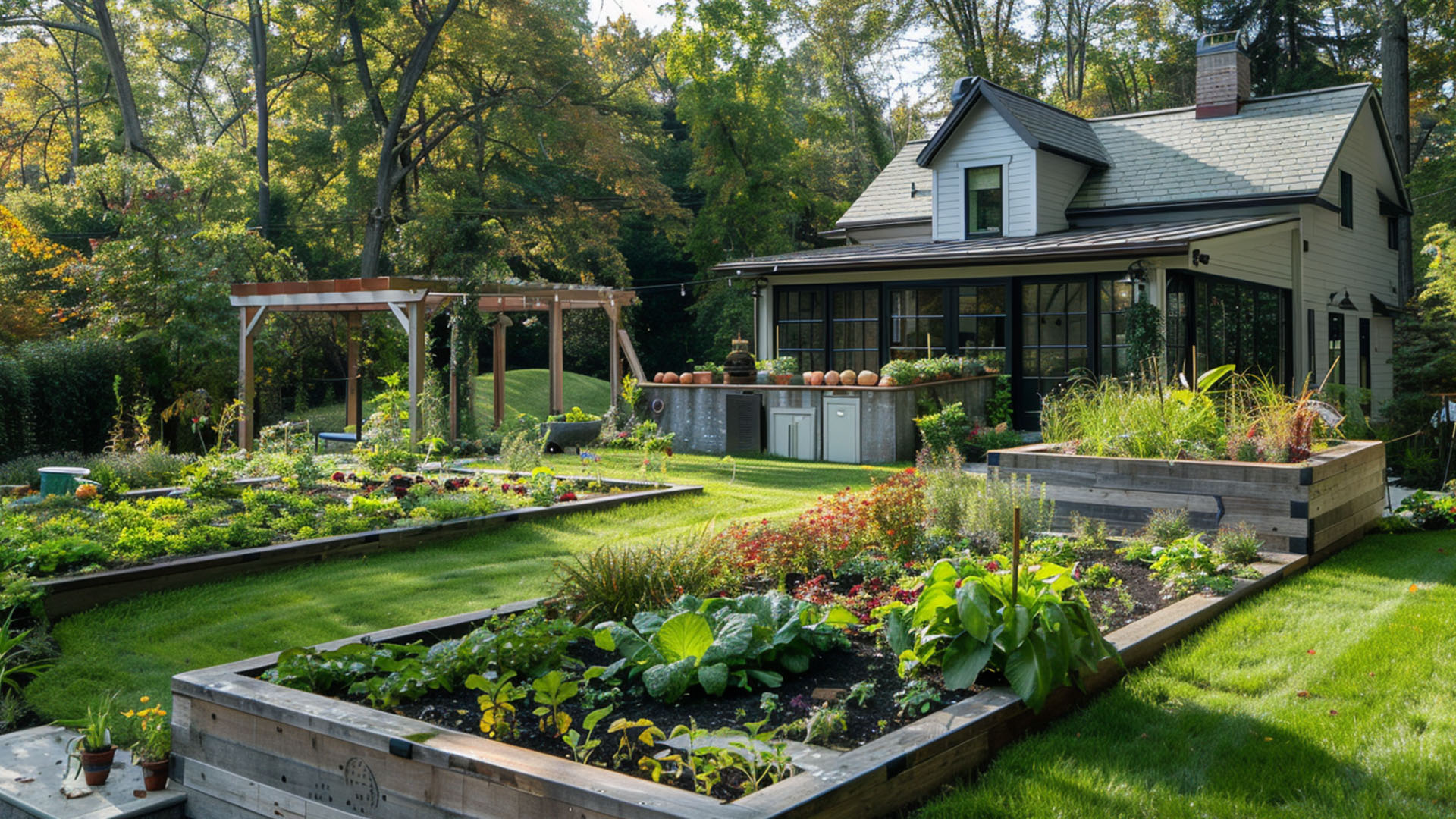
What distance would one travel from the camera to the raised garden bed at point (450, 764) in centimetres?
268

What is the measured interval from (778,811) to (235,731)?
2016 mm

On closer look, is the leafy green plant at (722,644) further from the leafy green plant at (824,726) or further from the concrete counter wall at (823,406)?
the concrete counter wall at (823,406)

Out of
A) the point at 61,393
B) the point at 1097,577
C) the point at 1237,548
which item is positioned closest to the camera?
the point at 1097,577

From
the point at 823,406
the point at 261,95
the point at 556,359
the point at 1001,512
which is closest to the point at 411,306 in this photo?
the point at 556,359

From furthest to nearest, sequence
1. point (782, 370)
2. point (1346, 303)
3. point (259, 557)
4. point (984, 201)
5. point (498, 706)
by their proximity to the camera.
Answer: point (1346, 303) → point (984, 201) → point (782, 370) → point (259, 557) → point (498, 706)

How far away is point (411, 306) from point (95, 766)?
10103 mm

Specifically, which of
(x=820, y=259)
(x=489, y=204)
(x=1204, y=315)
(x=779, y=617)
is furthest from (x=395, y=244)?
(x=779, y=617)

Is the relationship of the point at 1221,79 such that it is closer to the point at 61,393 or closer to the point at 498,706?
the point at 61,393

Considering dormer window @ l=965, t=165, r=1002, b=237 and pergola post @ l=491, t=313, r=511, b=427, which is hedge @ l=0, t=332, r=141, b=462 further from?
dormer window @ l=965, t=165, r=1002, b=237

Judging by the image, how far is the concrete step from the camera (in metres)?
3.61

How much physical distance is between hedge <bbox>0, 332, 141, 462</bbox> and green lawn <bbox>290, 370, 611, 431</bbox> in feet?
19.4

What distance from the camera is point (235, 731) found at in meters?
3.53

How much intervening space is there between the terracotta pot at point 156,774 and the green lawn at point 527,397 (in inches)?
667

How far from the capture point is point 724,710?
11.7 ft
